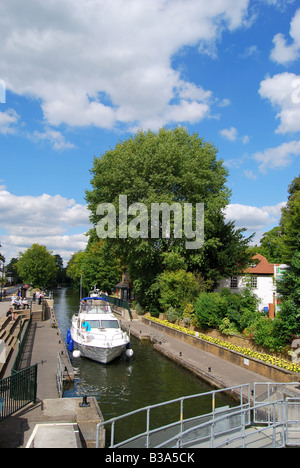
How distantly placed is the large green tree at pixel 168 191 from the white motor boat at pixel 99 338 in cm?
1125

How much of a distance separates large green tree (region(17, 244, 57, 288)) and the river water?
167 feet

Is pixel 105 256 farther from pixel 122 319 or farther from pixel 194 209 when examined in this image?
pixel 194 209

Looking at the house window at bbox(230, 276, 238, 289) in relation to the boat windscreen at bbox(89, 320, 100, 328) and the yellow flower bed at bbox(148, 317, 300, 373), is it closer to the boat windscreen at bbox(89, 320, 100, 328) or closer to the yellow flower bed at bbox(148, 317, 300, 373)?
the yellow flower bed at bbox(148, 317, 300, 373)

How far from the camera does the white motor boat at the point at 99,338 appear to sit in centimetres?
2067

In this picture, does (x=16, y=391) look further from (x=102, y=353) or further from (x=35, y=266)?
(x=35, y=266)

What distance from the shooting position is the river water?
1428 cm

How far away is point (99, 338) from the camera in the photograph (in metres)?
21.2

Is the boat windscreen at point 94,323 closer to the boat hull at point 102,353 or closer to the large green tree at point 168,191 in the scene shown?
the boat hull at point 102,353

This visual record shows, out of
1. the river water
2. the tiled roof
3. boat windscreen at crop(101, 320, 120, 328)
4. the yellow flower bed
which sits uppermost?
the tiled roof

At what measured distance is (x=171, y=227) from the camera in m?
33.2

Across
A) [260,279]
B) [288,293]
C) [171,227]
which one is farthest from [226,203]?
[288,293]

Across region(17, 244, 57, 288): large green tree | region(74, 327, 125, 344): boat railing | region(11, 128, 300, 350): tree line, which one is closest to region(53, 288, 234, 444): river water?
region(74, 327, 125, 344): boat railing

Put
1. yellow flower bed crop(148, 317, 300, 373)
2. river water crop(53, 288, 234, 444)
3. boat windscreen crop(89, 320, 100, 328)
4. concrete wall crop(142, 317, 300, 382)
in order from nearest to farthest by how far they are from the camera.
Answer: river water crop(53, 288, 234, 444) < concrete wall crop(142, 317, 300, 382) < yellow flower bed crop(148, 317, 300, 373) < boat windscreen crop(89, 320, 100, 328)
